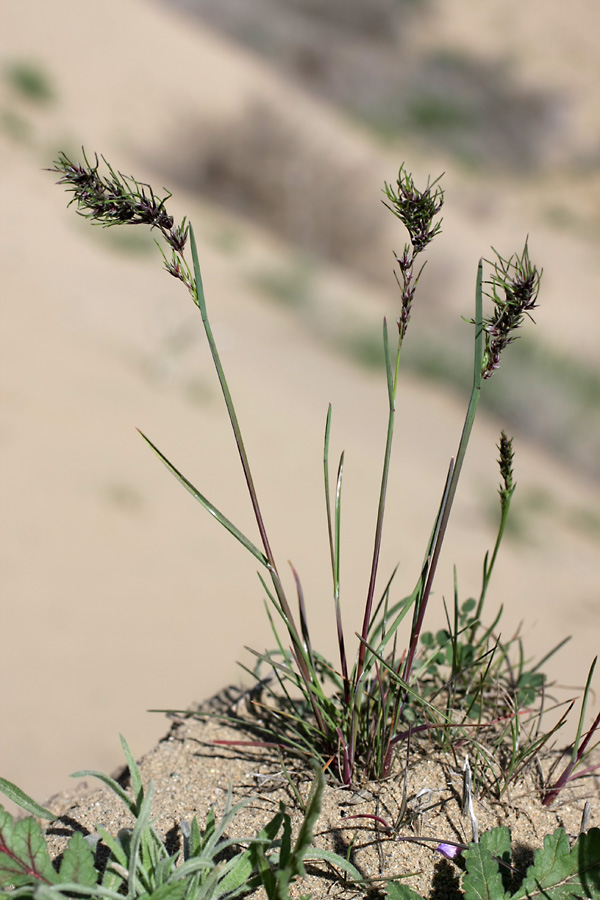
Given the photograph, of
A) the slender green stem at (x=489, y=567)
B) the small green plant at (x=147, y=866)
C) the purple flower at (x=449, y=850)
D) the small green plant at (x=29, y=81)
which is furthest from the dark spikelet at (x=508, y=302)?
the small green plant at (x=29, y=81)

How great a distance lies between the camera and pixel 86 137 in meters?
13.0

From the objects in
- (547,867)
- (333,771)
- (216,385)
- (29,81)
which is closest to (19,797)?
(333,771)

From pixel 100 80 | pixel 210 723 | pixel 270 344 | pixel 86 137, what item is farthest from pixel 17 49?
pixel 210 723

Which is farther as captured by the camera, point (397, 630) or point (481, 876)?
point (397, 630)

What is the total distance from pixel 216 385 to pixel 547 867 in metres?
5.37

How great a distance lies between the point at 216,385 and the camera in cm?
629

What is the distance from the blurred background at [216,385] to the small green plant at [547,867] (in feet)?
6.85

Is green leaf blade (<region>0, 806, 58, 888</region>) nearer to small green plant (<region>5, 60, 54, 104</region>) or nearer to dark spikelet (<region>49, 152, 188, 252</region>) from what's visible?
dark spikelet (<region>49, 152, 188, 252</region>)

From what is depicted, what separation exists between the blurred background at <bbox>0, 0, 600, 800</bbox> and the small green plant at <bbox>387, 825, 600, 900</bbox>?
82.2 inches

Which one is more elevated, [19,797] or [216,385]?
[216,385]

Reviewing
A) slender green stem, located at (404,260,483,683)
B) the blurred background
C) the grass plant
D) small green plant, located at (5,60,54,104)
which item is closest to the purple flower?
the grass plant

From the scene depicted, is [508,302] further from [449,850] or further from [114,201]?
[449,850]

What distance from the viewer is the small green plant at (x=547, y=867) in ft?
3.58

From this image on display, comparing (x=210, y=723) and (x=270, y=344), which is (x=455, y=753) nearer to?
(x=210, y=723)
